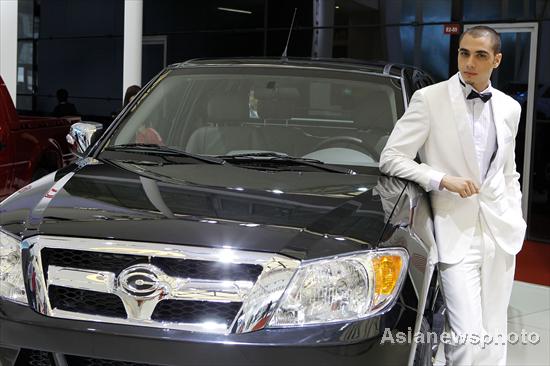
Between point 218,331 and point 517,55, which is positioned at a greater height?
point 517,55

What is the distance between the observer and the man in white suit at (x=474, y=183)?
122 inches

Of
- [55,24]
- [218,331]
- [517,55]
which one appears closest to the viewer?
[218,331]

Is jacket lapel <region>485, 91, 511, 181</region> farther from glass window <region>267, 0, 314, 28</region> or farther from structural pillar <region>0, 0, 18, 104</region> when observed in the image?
glass window <region>267, 0, 314, 28</region>

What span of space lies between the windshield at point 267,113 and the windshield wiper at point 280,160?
5.4 inches

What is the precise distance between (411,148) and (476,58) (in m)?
0.46

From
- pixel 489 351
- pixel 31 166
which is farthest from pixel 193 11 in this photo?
pixel 489 351

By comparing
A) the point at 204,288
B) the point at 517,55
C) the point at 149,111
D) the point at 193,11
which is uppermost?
the point at 193,11

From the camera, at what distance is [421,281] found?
100 inches

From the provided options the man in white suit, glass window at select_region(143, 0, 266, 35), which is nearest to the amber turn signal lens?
the man in white suit

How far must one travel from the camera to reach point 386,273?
2316 millimetres

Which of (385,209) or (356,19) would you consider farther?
(356,19)

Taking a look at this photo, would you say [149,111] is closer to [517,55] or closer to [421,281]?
[421,281]

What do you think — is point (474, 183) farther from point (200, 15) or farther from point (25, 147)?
point (200, 15)

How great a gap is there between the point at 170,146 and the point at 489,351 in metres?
1.72
